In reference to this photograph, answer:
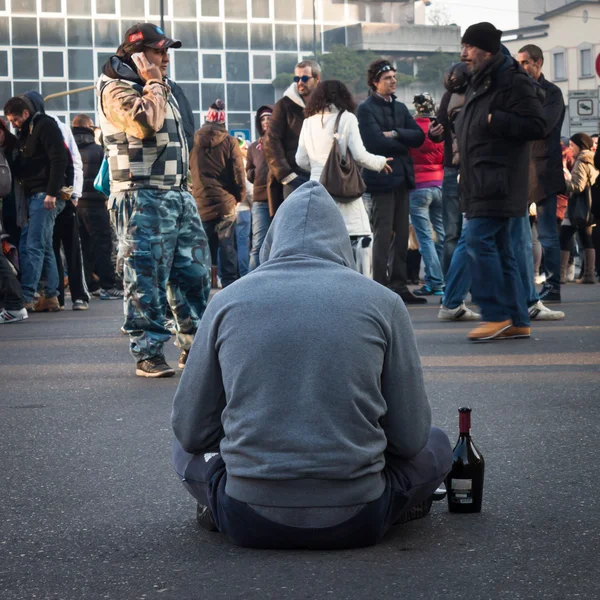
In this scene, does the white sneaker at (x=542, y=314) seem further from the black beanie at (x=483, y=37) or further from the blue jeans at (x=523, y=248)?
the black beanie at (x=483, y=37)

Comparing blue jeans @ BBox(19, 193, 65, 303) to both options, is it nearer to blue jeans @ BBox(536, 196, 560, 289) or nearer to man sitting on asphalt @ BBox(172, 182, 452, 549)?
blue jeans @ BBox(536, 196, 560, 289)

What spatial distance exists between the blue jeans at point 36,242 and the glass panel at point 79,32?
74833 millimetres

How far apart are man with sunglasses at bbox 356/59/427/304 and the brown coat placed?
2.46m

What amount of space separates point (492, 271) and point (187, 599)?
624 centimetres

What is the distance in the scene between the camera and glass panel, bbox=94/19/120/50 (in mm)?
87062

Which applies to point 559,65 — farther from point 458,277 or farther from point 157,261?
point 157,261

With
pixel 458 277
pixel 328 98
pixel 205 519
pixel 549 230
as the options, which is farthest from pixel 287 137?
pixel 205 519

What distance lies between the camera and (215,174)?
15070 mm

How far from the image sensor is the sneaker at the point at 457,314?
11.6m

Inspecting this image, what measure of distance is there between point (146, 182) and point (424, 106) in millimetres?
6942

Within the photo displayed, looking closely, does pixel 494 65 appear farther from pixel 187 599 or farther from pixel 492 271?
pixel 187 599

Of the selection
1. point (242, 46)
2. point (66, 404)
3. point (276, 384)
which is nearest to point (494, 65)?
point (66, 404)

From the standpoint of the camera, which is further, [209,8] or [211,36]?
[209,8]

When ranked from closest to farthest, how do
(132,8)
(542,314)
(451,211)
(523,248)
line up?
(523,248) → (542,314) → (451,211) → (132,8)
